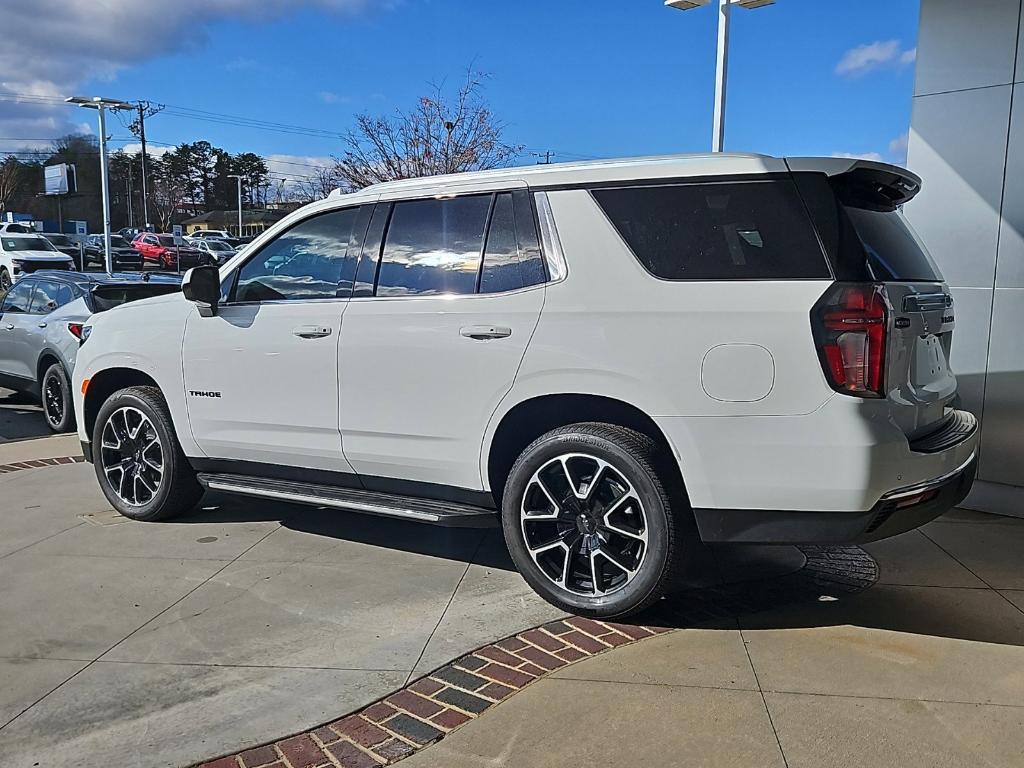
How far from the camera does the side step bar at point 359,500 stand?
4.21 m

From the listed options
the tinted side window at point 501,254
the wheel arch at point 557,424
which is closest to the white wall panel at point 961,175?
the wheel arch at point 557,424

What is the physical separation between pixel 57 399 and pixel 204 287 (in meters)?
5.20

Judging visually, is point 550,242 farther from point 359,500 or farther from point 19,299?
point 19,299

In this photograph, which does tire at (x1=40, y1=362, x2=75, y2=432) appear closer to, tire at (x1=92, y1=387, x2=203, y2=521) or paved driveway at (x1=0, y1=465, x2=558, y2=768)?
paved driveway at (x1=0, y1=465, x2=558, y2=768)

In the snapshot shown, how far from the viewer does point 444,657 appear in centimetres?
358

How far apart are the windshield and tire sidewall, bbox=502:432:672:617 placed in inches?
1291

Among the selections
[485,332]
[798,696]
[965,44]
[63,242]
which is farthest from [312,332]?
[63,242]

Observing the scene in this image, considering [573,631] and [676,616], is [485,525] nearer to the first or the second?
[573,631]

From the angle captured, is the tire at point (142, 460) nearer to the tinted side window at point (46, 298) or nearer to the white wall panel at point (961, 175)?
the tinted side window at point (46, 298)

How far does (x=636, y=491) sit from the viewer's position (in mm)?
3676

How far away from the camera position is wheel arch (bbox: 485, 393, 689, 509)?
3684mm

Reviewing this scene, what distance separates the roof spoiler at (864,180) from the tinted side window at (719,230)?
0.15 metres

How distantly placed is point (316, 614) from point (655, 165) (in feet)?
8.42

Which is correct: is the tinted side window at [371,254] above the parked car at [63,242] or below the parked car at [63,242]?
below
